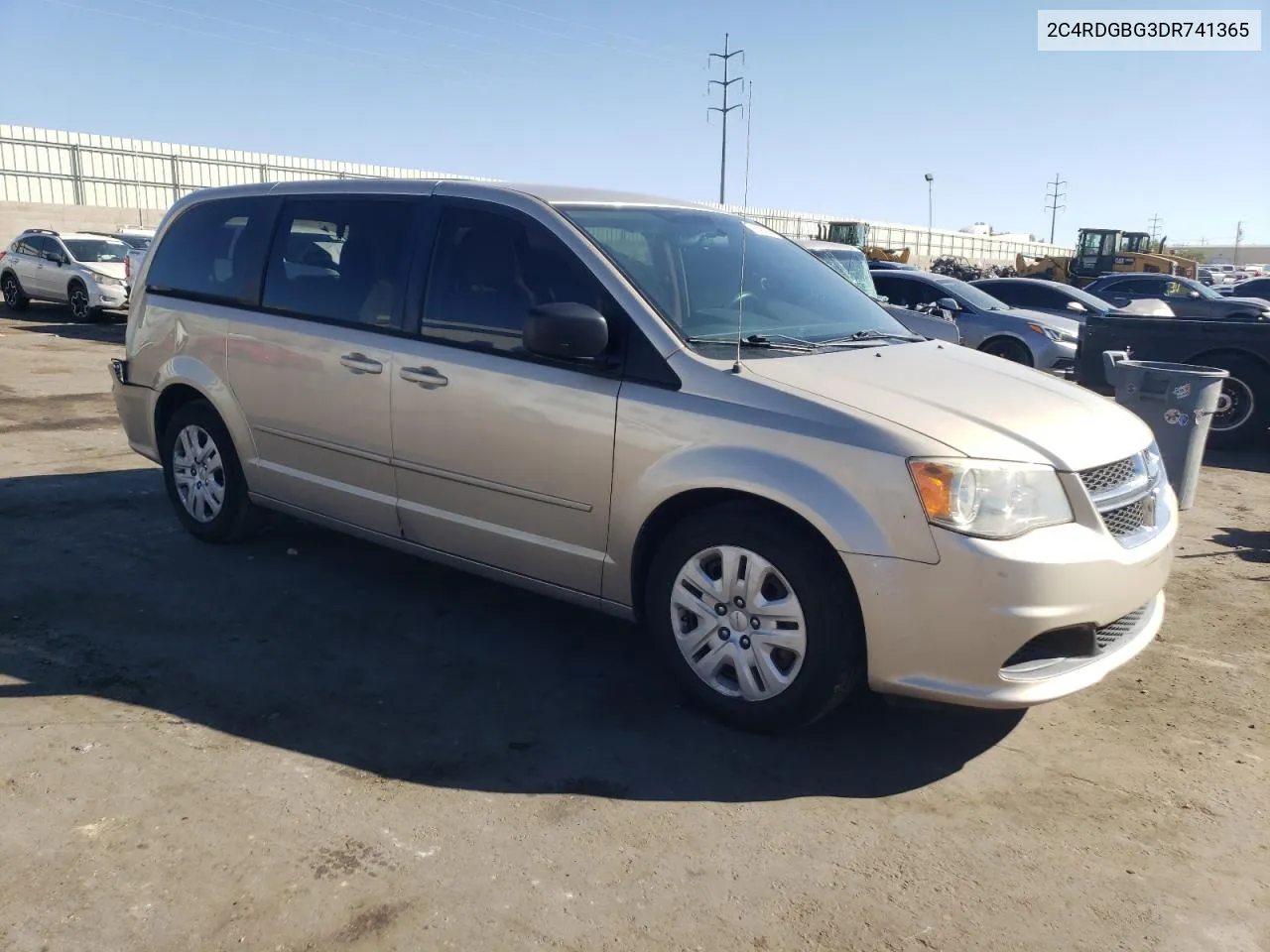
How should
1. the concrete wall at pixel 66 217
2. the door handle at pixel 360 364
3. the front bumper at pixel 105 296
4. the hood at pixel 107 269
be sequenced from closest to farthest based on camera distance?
the door handle at pixel 360 364 < the front bumper at pixel 105 296 < the hood at pixel 107 269 < the concrete wall at pixel 66 217

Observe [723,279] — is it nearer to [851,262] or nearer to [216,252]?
[216,252]

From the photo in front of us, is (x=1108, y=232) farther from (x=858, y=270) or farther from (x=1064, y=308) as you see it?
(x=858, y=270)

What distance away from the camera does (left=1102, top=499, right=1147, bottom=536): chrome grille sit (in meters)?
3.46

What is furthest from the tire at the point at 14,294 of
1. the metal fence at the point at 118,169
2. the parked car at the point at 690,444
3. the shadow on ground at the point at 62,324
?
the parked car at the point at 690,444

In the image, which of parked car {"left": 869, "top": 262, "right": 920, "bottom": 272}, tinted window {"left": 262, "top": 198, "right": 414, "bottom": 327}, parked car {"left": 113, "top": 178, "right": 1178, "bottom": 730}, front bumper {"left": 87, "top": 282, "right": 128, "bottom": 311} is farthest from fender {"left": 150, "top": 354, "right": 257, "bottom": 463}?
front bumper {"left": 87, "top": 282, "right": 128, "bottom": 311}

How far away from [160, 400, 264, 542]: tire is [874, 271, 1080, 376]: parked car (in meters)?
9.29

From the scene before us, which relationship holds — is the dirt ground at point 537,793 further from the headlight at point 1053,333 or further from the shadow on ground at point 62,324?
the shadow on ground at point 62,324

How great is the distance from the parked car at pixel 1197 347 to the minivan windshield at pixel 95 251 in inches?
662

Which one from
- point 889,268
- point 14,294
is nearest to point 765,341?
point 889,268

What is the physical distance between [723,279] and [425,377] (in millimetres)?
1352

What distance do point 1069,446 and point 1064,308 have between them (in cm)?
1310

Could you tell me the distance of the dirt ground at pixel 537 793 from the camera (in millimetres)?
2691

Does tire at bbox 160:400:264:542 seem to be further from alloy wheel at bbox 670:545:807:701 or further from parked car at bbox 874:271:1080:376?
parked car at bbox 874:271:1080:376

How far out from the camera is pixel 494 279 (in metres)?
4.27
